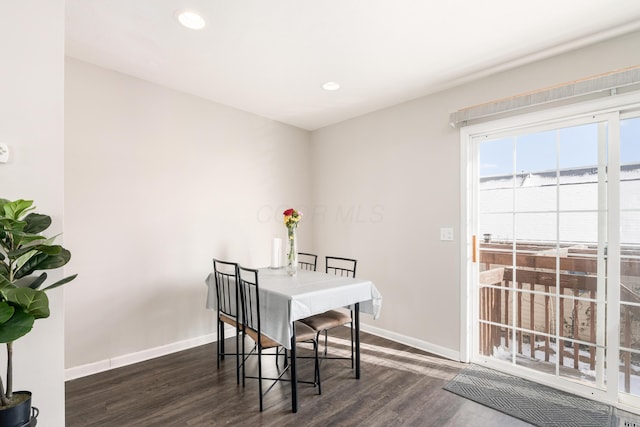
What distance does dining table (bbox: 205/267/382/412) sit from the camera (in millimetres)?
2141

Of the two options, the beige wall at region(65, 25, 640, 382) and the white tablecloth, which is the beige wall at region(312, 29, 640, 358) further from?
the white tablecloth

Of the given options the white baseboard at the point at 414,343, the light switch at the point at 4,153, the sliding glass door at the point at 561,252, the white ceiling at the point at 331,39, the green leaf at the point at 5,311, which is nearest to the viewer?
the green leaf at the point at 5,311

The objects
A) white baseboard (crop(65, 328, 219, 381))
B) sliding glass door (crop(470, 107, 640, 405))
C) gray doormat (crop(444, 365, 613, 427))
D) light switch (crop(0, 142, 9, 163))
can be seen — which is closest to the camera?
light switch (crop(0, 142, 9, 163))

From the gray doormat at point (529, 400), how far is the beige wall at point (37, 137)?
100 inches

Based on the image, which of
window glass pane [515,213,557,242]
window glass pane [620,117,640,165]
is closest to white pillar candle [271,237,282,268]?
window glass pane [515,213,557,242]

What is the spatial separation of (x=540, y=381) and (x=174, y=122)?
394 centimetres

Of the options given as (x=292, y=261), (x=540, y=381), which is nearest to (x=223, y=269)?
(x=292, y=261)

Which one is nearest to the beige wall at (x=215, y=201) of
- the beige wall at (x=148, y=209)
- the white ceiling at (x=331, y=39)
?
the beige wall at (x=148, y=209)

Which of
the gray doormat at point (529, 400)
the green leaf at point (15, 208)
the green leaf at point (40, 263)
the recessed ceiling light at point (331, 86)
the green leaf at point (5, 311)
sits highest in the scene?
the recessed ceiling light at point (331, 86)

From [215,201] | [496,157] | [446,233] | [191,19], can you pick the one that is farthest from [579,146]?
[215,201]

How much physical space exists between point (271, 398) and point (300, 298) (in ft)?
2.69

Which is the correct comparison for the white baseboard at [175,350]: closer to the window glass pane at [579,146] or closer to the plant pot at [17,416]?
the plant pot at [17,416]

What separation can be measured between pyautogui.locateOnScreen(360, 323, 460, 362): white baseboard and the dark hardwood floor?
0.09 meters

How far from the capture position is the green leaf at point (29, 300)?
1.09m
